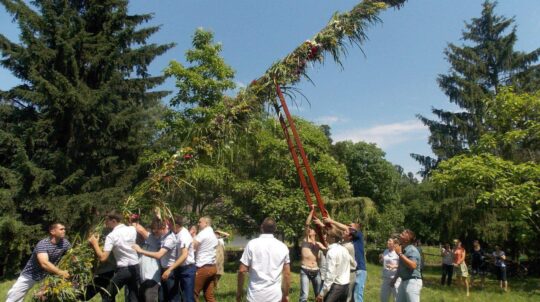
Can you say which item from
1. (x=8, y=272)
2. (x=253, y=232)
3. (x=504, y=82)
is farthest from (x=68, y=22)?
(x=504, y=82)

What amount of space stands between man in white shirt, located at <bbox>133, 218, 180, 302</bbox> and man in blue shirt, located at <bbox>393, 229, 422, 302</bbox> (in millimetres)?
3796

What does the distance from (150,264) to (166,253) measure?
1.01 ft

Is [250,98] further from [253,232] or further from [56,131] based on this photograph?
[253,232]

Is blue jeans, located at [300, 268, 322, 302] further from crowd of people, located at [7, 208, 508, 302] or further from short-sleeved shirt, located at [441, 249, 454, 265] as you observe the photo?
short-sleeved shirt, located at [441, 249, 454, 265]

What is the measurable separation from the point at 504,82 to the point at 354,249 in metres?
30.4

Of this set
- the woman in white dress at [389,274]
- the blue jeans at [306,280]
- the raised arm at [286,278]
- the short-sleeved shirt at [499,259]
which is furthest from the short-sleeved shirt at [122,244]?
the short-sleeved shirt at [499,259]

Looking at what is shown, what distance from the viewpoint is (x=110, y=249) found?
23.8 ft

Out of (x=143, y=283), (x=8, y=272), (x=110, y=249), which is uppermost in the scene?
(x=110, y=249)

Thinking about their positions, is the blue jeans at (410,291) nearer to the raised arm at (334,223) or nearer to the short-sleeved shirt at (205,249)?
the raised arm at (334,223)

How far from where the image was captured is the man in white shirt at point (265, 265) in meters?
6.05

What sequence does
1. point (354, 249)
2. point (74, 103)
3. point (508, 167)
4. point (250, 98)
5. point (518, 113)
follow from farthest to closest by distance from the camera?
point (74, 103) → point (518, 113) → point (508, 167) → point (354, 249) → point (250, 98)

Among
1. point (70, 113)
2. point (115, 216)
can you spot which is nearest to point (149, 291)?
point (115, 216)

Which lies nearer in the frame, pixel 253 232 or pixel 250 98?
pixel 250 98

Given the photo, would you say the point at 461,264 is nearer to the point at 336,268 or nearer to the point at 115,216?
the point at 336,268
